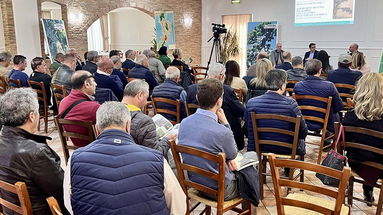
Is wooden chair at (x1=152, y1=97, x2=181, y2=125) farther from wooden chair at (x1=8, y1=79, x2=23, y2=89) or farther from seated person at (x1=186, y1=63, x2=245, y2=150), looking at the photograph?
wooden chair at (x1=8, y1=79, x2=23, y2=89)

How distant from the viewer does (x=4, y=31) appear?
8.36 m

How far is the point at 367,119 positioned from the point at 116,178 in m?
2.09

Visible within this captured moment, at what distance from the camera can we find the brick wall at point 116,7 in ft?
27.8

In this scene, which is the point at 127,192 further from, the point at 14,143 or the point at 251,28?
the point at 251,28

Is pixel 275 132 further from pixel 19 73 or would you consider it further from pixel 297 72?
pixel 19 73

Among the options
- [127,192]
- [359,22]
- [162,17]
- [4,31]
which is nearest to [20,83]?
[4,31]

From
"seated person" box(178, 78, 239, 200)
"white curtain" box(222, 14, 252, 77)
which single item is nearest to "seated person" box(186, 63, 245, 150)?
"seated person" box(178, 78, 239, 200)

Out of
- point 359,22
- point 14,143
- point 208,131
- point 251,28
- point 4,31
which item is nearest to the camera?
point 14,143

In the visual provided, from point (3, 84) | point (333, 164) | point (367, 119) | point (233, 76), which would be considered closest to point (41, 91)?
point (3, 84)

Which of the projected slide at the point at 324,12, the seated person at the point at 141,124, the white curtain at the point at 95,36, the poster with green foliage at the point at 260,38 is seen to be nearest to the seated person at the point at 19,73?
the seated person at the point at 141,124

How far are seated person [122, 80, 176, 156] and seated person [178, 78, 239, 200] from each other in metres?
0.24

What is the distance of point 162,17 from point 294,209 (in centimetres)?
1065

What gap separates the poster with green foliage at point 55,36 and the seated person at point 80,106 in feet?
20.2

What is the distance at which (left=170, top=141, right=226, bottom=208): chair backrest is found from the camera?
2.06m
